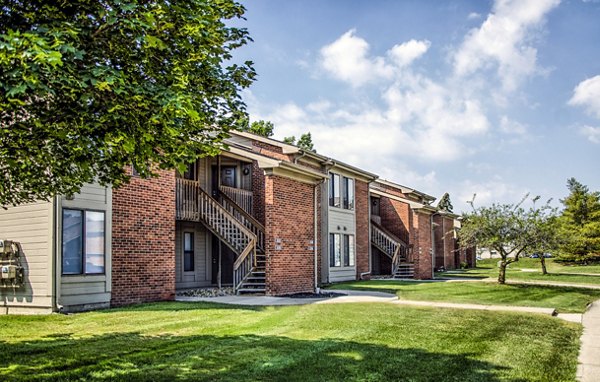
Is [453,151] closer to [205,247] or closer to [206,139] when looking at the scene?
[205,247]

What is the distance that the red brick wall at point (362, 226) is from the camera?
88.4ft

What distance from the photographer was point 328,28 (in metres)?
14.5

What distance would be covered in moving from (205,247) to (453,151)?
11809 mm

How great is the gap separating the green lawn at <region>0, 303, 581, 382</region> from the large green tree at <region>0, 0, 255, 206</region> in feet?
8.72

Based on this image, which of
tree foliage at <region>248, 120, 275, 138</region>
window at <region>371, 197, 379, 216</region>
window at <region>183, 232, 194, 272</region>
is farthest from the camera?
tree foliage at <region>248, 120, 275, 138</region>

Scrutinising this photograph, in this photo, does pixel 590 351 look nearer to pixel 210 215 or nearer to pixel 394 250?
pixel 210 215

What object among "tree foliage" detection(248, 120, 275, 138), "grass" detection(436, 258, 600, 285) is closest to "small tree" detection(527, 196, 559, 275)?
"grass" detection(436, 258, 600, 285)

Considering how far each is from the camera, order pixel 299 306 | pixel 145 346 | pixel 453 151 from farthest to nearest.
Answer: pixel 453 151
pixel 299 306
pixel 145 346

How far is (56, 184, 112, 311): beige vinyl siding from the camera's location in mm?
12172

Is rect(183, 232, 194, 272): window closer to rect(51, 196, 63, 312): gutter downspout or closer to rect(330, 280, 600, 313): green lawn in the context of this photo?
rect(330, 280, 600, 313): green lawn

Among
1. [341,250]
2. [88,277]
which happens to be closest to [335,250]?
[341,250]

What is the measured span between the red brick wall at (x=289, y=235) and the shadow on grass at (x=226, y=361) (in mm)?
7729

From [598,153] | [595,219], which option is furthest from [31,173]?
[595,219]

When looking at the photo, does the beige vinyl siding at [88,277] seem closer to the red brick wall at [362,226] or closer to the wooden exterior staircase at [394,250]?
the red brick wall at [362,226]
